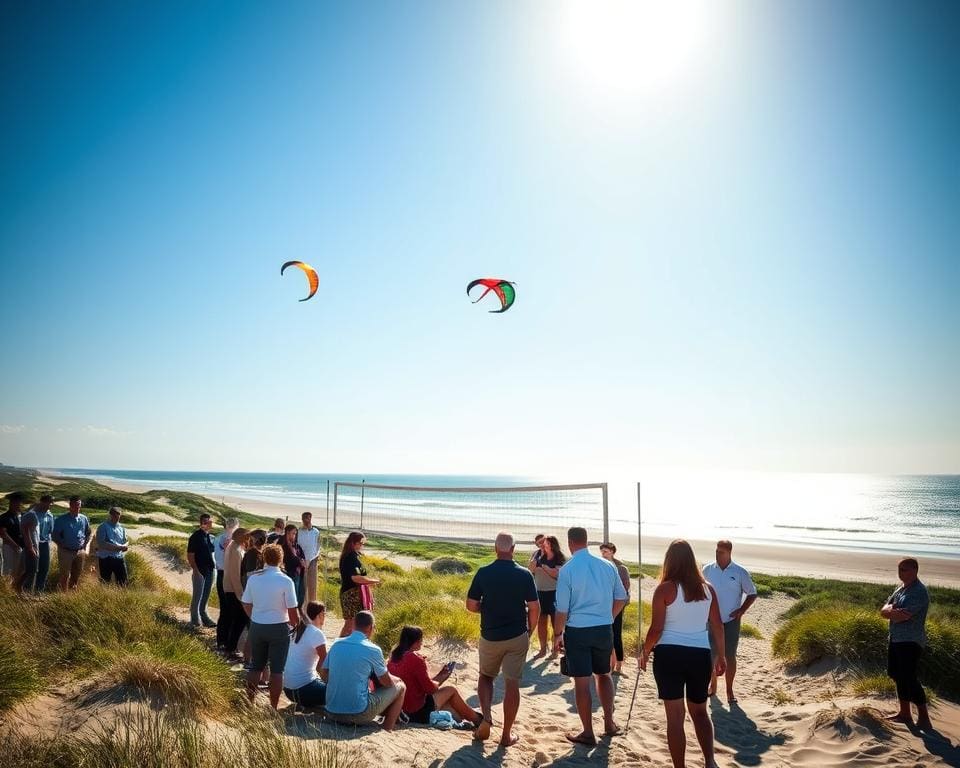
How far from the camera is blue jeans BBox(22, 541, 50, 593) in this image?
8.89 metres

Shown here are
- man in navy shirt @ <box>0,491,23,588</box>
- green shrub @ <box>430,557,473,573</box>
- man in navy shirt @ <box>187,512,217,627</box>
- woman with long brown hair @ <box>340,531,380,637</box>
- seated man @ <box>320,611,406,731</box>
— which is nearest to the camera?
seated man @ <box>320,611,406,731</box>

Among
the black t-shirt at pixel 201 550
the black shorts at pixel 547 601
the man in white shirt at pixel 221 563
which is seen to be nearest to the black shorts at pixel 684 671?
the black shorts at pixel 547 601

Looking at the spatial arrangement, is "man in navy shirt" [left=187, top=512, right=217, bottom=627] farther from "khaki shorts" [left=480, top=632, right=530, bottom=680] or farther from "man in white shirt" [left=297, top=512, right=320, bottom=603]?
"khaki shorts" [left=480, top=632, right=530, bottom=680]

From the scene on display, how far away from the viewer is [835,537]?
36.3 meters

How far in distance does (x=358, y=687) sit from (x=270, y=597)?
120 cm

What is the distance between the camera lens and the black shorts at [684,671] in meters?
4.19

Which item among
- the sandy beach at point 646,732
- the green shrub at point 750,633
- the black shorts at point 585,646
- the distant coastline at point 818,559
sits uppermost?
the black shorts at point 585,646

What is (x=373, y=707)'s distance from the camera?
4930 millimetres

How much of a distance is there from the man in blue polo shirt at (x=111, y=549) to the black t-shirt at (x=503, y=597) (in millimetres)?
6687

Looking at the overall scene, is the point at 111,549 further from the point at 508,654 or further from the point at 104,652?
the point at 508,654

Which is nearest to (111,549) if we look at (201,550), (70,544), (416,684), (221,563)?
(70,544)

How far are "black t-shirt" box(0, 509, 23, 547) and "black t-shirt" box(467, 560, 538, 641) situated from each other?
8.09 metres

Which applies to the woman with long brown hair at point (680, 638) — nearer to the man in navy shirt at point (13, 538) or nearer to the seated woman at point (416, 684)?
→ the seated woman at point (416, 684)

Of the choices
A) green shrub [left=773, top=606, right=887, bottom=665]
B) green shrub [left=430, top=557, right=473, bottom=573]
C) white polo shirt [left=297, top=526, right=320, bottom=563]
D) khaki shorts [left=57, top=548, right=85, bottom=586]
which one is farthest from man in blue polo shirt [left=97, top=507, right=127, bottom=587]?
green shrub [left=430, top=557, right=473, bottom=573]
